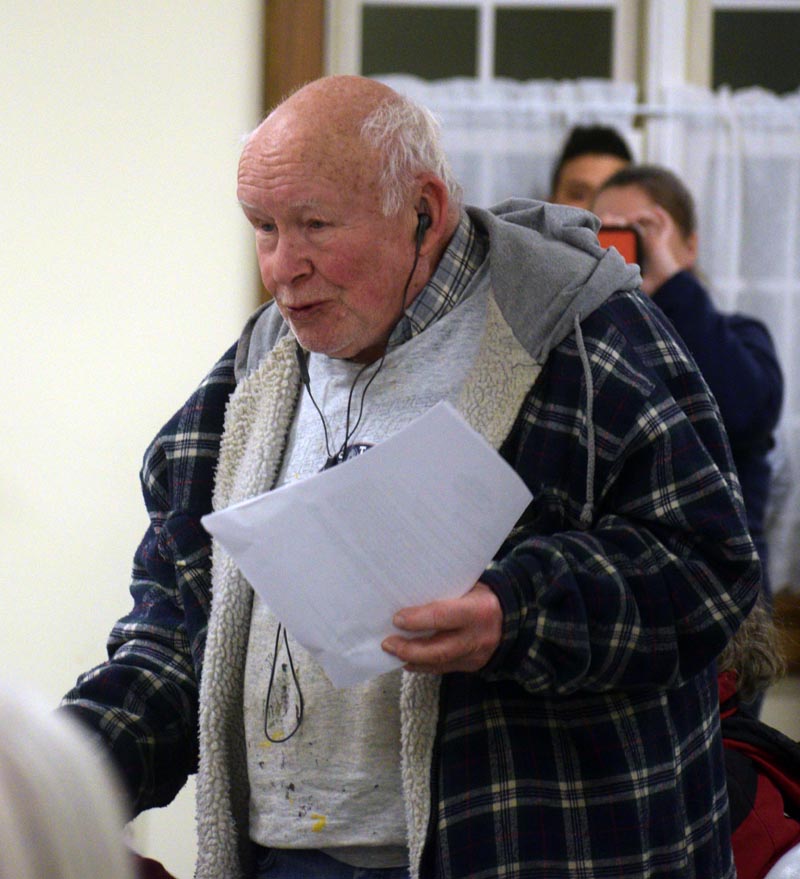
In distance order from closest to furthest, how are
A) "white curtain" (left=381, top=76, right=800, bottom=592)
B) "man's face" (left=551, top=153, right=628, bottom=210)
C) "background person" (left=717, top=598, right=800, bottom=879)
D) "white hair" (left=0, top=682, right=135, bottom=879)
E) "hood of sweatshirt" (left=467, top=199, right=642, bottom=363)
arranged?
"white hair" (left=0, top=682, right=135, bottom=879) → "hood of sweatshirt" (left=467, top=199, right=642, bottom=363) → "background person" (left=717, top=598, right=800, bottom=879) → "man's face" (left=551, top=153, right=628, bottom=210) → "white curtain" (left=381, top=76, right=800, bottom=592)

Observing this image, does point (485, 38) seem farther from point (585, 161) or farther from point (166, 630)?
point (166, 630)

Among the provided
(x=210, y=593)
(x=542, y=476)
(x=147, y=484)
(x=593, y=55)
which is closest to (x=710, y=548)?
(x=542, y=476)

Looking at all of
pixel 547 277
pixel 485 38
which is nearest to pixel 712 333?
pixel 547 277

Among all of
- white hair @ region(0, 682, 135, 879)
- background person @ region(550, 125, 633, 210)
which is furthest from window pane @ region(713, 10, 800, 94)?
white hair @ region(0, 682, 135, 879)

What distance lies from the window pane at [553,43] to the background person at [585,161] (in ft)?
0.68

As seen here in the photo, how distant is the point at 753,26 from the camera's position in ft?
11.1

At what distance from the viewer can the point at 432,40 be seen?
3.32m

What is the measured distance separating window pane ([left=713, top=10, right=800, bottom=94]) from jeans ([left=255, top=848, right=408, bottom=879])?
8.37 ft

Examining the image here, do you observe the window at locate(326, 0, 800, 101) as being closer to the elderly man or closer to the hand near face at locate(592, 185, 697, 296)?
the hand near face at locate(592, 185, 697, 296)

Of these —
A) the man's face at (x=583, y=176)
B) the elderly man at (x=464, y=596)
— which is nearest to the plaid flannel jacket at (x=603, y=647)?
the elderly man at (x=464, y=596)

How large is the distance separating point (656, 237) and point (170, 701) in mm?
1448

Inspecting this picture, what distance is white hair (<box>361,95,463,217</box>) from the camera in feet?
4.63

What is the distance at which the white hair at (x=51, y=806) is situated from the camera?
0.62m

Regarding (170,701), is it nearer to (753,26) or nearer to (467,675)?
(467,675)
